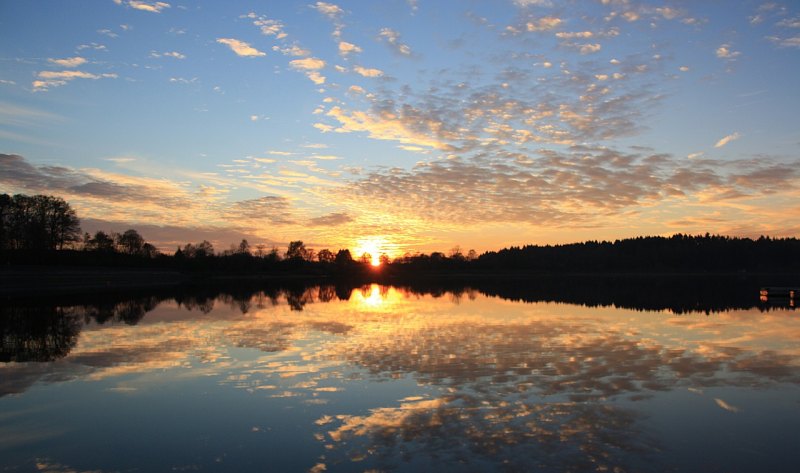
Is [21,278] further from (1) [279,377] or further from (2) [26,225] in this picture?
(1) [279,377]

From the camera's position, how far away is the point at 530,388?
1270cm

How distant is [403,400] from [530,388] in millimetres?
3178

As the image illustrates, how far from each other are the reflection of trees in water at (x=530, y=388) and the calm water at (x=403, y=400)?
0.17 ft

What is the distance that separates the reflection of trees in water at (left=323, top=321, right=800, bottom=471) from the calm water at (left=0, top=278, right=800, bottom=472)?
0.05m

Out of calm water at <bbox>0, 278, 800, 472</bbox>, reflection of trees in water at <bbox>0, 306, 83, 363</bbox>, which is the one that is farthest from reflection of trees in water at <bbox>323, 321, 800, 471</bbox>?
reflection of trees in water at <bbox>0, 306, 83, 363</bbox>

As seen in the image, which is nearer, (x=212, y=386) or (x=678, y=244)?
(x=212, y=386)

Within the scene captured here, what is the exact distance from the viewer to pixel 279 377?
1434cm

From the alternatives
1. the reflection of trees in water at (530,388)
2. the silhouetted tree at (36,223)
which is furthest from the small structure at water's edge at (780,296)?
the silhouetted tree at (36,223)

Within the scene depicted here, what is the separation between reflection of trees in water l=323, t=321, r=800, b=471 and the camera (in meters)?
8.62

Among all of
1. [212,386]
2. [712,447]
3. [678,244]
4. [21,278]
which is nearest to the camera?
[712,447]

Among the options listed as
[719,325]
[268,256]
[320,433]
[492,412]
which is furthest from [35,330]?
[268,256]

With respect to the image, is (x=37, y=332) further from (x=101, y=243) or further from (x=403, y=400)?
(x=101, y=243)

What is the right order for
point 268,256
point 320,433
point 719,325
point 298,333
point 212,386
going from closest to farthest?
point 320,433, point 212,386, point 298,333, point 719,325, point 268,256

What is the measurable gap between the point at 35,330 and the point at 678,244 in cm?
18807
